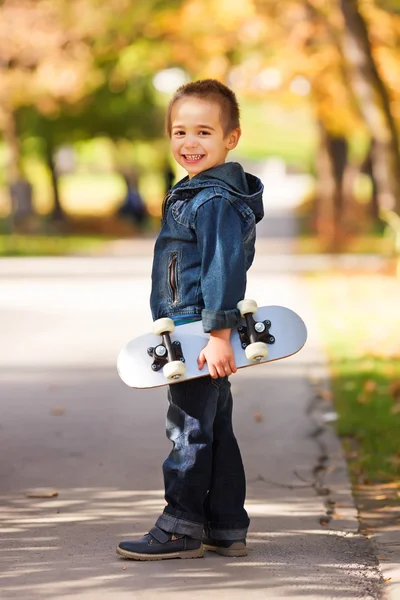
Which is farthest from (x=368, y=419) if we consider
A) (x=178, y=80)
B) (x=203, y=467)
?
(x=178, y=80)

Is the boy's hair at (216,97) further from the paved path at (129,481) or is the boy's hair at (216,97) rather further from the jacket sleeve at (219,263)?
the paved path at (129,481)

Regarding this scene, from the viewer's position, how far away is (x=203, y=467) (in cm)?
462

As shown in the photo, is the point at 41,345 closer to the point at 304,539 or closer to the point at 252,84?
the point at 304,539

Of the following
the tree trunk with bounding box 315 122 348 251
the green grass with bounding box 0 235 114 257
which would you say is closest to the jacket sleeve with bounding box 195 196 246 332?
the green grass with bounding box 0 235 114 257

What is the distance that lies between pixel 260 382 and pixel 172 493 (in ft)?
15.9

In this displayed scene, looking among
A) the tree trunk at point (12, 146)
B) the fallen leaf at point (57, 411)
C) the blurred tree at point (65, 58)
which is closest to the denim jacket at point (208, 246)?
the fallen leaf at point (57, 411)

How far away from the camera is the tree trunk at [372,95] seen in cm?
1412

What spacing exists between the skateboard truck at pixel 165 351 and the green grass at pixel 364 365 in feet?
7.36

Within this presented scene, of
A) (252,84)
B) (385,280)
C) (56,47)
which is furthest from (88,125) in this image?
(385,280)

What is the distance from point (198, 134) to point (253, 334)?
78 centimetres

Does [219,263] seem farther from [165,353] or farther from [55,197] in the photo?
[55,197]

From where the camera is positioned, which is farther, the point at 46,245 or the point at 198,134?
the point at 46,245

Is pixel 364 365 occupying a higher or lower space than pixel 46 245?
lower

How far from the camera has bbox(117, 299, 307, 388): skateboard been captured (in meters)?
4.44
